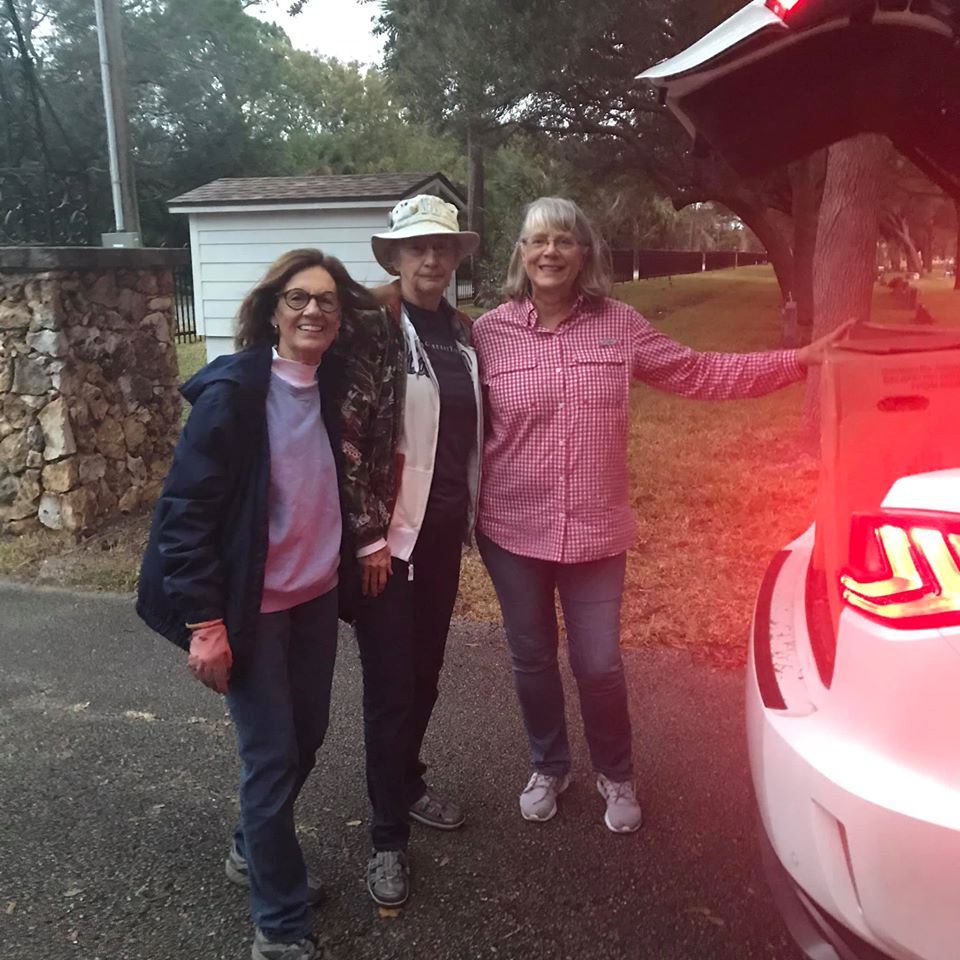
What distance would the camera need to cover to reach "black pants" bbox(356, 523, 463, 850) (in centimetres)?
262

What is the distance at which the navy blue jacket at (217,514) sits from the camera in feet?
7.09

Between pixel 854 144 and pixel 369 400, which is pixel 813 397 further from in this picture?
pixel 369 400

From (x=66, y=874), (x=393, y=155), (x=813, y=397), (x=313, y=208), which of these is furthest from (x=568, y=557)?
(x=393, y=155)

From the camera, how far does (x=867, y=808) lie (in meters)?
1.56

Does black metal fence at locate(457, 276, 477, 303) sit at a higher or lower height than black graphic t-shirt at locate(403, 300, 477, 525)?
higher

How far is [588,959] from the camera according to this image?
2.38 meters

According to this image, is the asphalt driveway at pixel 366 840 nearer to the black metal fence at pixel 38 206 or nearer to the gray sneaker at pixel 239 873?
the gray sneaker at pixel 239 873

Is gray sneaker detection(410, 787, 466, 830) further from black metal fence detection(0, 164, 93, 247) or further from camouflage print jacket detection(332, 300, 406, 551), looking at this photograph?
black metal fence detection(0, 164, 93, 247)

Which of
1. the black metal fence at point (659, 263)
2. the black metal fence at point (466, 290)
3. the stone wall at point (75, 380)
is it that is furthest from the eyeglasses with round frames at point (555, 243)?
the black metal fence at point (659, 263)

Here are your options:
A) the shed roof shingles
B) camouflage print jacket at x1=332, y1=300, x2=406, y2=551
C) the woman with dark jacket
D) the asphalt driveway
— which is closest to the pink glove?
the woman with dark jacket

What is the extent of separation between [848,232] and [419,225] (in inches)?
219

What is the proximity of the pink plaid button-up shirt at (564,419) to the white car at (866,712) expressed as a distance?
1.92ft

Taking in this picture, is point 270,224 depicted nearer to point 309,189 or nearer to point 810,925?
point 309,189

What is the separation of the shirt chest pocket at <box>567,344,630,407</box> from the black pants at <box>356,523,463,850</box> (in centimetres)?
55
